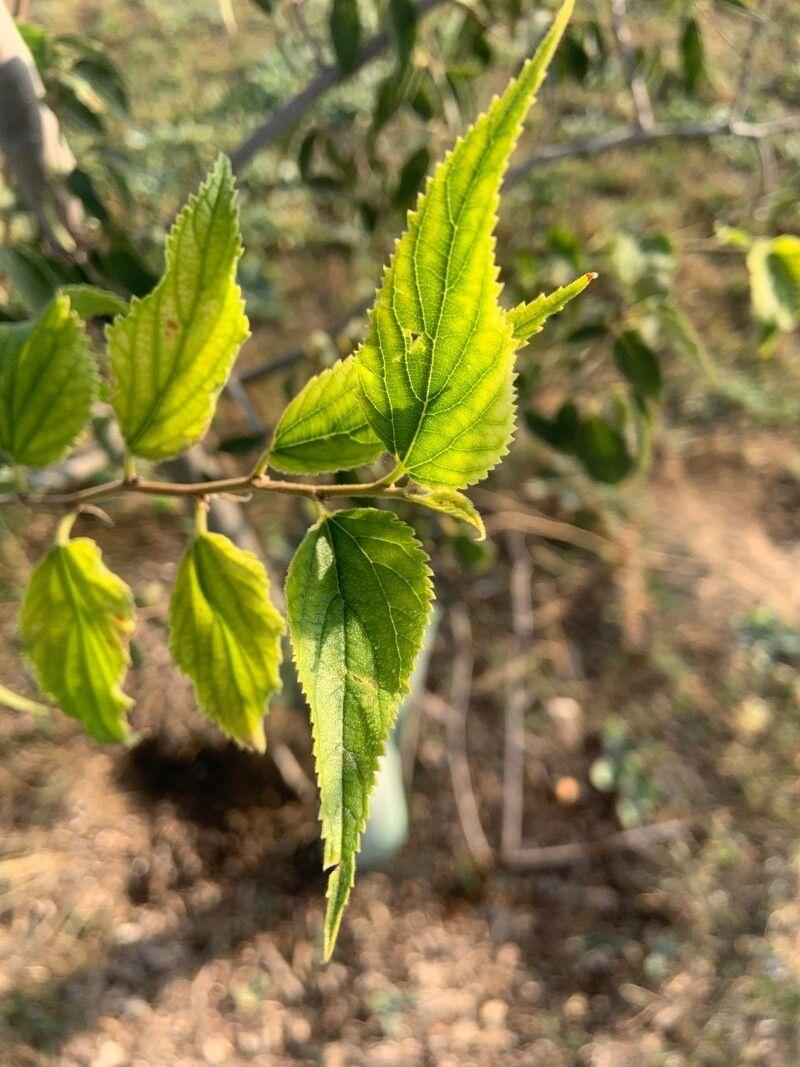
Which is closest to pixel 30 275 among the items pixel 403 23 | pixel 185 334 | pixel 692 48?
pixel 185 334

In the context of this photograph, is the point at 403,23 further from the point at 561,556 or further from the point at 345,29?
the point at 561,556

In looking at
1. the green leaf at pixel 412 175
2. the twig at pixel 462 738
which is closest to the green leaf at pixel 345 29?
the green leaf at pixel 412 175

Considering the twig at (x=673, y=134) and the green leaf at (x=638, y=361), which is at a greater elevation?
the twig at (x=673, y=134)

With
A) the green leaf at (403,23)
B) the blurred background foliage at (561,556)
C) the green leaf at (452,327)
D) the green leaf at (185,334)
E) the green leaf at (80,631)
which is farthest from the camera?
the blurred background foliage at (561,556)

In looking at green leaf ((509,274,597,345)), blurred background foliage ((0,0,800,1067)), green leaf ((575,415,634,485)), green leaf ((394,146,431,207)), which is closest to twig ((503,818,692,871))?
blurred background foliage ((0,0,800,1067))

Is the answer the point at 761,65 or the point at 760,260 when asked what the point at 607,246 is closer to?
the point at 760,260

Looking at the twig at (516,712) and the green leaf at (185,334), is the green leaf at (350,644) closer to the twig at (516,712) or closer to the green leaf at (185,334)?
the green leaf at (185,334)

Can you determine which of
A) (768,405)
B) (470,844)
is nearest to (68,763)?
(470,844)
